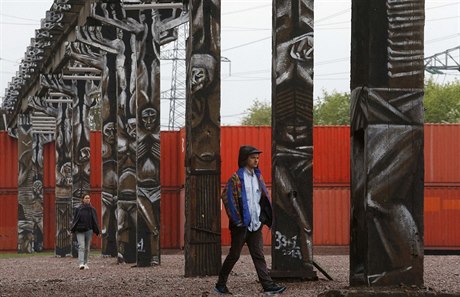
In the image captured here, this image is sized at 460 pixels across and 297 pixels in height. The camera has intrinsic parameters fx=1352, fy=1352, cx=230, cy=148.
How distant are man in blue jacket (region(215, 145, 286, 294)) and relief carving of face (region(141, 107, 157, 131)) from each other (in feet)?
45.4

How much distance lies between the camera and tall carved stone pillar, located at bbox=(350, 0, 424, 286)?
13930mm

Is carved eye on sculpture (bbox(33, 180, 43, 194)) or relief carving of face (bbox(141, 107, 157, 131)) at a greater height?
relief carving of face (bbox(141, 107, 157, 131))

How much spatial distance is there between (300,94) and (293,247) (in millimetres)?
2144

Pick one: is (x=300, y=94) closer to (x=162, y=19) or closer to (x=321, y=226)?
(x=162, y=19)

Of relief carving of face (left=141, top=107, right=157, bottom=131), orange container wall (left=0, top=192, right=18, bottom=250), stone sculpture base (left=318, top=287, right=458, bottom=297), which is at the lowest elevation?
orange container wall (left=0, top=192, right=18, bottom=250)

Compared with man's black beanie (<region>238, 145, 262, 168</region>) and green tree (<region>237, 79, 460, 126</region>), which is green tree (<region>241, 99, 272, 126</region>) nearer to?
green tree (<region>237, 79, 460, 126</region>)

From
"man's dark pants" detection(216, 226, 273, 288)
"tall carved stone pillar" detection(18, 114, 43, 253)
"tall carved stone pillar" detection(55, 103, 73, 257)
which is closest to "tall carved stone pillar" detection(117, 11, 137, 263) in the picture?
"tall carved stone pillar" detection(55, 103, 73, 257)

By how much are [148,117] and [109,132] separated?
8504mm

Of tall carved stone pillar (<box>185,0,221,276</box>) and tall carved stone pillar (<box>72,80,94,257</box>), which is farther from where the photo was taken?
tall carved stone pillar (<box>72,80,94,257</box>)

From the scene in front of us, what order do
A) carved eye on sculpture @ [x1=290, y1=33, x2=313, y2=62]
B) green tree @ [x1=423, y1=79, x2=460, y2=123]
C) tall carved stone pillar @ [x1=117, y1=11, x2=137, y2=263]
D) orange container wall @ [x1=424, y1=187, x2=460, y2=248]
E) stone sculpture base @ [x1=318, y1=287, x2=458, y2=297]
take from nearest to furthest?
1. stone sculpture base @ [x1=318, y1=287, x2=458, y2=297]
2. carved eye on sculpture @ [x1=290, y1=33, x2=313, y2=62]
3. tall carved stone pillar @ [x1=117, y1=11, x2=137, y2=263]
4. orange container wall @ [x1=424, y1=187, x2=460, y2=248]
5. green tree @ [x1=423, y1=79, x2=460, y2=123]

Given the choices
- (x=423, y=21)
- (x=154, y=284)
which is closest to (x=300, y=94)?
(x=154, y=284)

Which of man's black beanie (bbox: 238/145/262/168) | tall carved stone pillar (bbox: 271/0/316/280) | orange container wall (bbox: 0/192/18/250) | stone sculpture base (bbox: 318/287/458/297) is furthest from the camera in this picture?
orange container wall (bbox: 0/192/18/250)

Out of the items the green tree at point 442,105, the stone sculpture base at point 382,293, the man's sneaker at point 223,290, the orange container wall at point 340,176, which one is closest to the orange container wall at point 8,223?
the orange container wall at point 340,176

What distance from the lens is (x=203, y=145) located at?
2194cm
